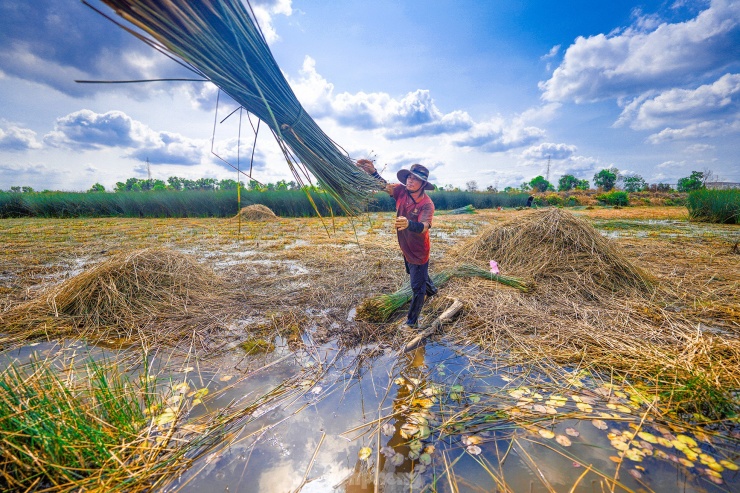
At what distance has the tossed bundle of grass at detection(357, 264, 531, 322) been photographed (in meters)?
3.97

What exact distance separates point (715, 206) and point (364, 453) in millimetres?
19550

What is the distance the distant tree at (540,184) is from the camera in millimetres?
55600

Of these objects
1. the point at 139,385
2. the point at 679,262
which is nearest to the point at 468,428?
the point at 139,385

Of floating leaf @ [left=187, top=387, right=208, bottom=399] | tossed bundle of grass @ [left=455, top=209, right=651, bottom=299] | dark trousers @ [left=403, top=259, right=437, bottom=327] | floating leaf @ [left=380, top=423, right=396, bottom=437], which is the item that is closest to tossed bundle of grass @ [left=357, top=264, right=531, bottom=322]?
dark trousers @ [left=403, top=259, right=437, bottom=327]

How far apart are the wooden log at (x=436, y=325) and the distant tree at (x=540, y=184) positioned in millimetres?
59555

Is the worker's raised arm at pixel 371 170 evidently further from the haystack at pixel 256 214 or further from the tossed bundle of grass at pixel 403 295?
the haystack at pixel 256 214

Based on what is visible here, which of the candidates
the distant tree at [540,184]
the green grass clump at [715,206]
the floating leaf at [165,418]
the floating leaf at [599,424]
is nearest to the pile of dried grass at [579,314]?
the floating leaf at [599,424]

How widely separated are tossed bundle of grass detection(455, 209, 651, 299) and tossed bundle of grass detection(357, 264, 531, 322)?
560mm

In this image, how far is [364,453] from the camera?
6.53 feet

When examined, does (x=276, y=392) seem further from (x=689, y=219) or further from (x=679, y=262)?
(x=689, y=219)

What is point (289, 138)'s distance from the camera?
2.26 metres

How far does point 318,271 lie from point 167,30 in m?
5.13

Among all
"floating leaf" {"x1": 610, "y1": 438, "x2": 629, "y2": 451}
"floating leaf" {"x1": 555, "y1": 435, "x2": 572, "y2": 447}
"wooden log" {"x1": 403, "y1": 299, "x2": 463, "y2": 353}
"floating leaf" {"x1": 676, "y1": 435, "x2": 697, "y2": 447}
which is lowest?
"floating leaf" {"x1": 555, "y1": 435, "x2": 572, "y2": 447}

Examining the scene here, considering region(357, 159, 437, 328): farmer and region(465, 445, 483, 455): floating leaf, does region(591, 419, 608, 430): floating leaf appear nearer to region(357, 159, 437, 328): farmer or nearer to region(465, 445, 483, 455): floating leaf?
region(465, 445, 483, 455): floating leaf
